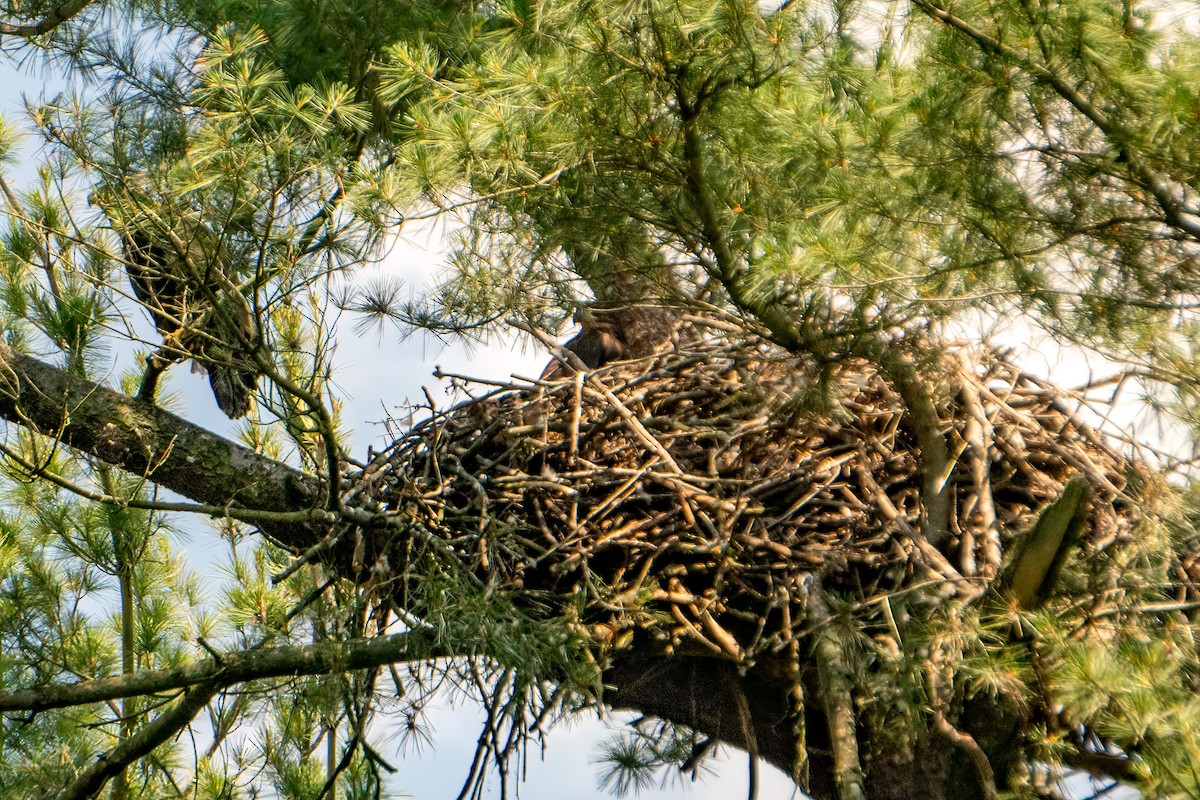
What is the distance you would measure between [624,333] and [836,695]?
6.00ft

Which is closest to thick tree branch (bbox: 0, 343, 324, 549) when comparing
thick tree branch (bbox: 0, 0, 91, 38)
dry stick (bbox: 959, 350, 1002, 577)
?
thick tree branch (bbox: 0, 0, 91, 38)

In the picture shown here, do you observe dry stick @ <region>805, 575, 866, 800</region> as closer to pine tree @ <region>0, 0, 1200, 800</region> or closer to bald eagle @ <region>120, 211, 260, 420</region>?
pine tree @ <region>0, 0, 1200, 800</region>

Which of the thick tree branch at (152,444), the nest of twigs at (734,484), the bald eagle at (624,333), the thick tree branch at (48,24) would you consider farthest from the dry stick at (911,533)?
the thick tree branch at (48,24)

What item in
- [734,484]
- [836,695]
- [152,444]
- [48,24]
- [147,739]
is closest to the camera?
[836,695]

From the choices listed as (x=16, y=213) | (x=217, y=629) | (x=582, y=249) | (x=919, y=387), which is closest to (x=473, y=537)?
(x=582, y=249)

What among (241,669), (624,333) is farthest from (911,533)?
(241,669)

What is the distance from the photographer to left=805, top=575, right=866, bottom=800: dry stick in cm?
293

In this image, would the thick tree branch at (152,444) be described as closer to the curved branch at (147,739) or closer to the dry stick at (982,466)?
the curved branch at (147,739)

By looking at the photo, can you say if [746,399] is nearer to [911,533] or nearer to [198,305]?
[911,533]

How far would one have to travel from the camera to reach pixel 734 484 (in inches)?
129

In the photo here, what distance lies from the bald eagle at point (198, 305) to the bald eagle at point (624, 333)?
1211mm

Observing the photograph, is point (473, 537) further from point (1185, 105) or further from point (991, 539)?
point (1185, 105)

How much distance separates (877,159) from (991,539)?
103 cm

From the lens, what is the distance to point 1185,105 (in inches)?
95.7
